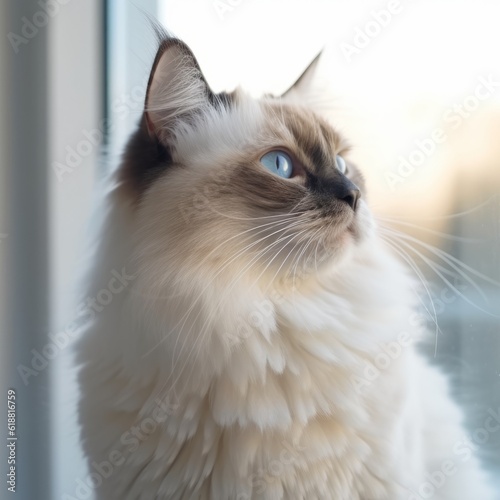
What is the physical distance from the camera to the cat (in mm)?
953

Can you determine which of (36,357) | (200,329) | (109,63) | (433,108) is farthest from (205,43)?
(36,357)

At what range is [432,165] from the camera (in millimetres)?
1199

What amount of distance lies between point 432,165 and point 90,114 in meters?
0.78

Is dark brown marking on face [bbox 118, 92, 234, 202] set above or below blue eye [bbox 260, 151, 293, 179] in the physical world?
above

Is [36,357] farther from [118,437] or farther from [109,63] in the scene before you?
[109,63]

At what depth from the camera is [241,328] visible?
97cm
